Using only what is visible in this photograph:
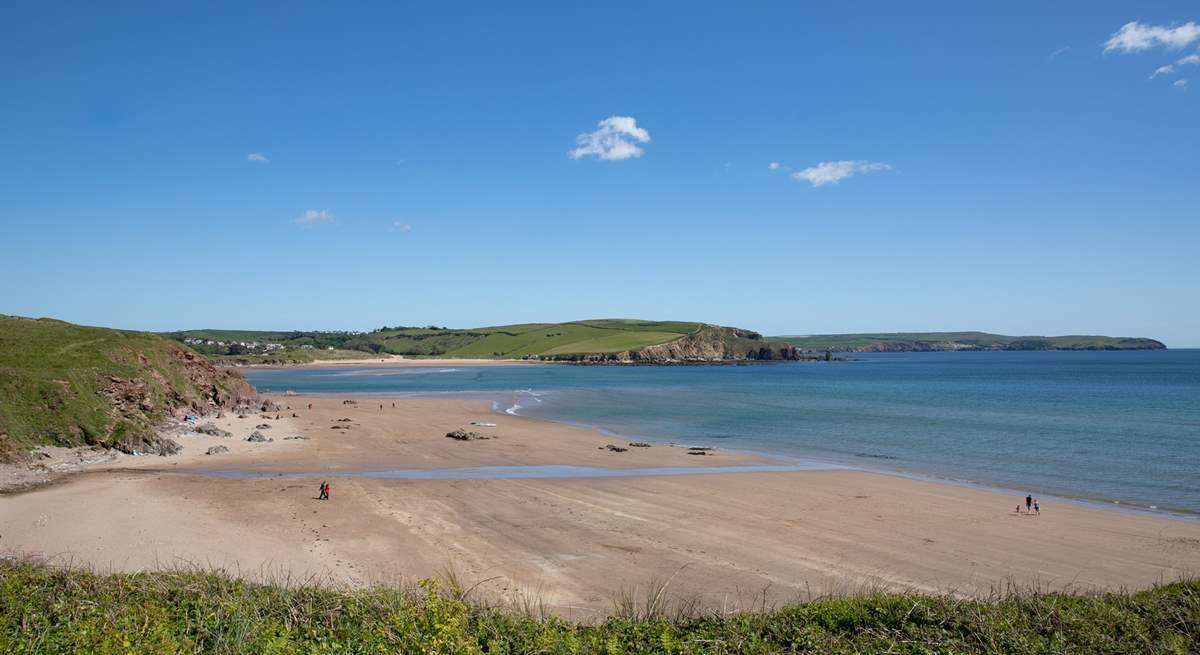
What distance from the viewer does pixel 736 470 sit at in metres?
38.3

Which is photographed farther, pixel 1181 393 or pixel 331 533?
pixel 1181 393

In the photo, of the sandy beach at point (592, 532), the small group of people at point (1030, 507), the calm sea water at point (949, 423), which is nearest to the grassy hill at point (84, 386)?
the sandy beach at point (592, 532)

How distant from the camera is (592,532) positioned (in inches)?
947

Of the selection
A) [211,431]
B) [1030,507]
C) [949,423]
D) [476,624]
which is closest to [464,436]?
[211,431]

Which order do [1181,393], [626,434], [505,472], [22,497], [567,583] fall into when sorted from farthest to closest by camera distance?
[1181,393]
[626,434]
[505,472]
[22,497]
[567,583]

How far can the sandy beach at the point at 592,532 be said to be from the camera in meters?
19.2

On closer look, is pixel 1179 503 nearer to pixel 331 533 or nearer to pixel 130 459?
pixel 331 533

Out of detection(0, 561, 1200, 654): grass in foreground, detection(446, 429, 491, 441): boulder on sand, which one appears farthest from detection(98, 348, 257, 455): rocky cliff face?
detection(0, 561, 1200, 654): grass in foreground

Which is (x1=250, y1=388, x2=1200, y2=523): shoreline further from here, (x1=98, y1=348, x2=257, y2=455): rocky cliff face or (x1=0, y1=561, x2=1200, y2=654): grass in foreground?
(x1=98, y1=348, x2=257, y2=455): rocky cliff face

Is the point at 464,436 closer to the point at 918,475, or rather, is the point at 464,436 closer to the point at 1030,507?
the point at 918,475

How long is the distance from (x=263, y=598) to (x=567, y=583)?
9115 millimetres

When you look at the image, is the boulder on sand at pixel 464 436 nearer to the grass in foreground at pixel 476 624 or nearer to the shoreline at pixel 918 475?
the shoreline at pixel 918 475

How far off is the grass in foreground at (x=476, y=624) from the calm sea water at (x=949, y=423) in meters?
25.8

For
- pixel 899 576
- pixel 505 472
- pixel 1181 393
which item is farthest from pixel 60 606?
pixel 1181 393
